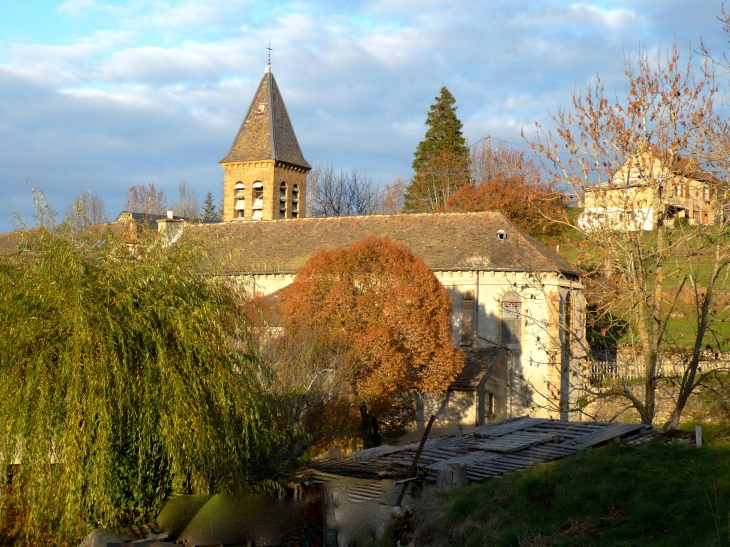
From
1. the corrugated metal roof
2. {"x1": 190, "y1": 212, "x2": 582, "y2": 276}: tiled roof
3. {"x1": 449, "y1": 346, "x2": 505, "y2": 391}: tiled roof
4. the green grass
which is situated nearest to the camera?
the green grass

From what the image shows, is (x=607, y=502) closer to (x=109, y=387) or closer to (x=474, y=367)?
(x=109, y=387)

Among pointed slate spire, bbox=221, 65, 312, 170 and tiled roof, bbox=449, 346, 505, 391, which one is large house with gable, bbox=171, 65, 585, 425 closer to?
tiled roof, bbox=449, 346, 505, 391

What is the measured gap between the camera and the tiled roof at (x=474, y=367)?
28.3m

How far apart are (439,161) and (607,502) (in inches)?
1764

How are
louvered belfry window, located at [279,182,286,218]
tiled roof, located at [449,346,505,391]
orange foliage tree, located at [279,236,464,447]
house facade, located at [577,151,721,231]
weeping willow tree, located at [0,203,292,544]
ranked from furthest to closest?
louvered belfry window, located at [279,182,286,218] < tiled roof, located at [449,346,505,391] < orange foliage tree, located at [279,236,464,447] < house facade, located at [577,151,721,231] < weeping willow tree, located at [0,203,292,544]

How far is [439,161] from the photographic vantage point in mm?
54312

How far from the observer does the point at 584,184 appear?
1299cm

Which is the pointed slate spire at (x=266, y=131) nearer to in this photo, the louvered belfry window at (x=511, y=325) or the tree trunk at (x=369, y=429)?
Answer: the louvered belfry window at (x=511, y=325)

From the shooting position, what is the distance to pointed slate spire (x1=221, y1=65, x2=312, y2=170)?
43.8 metres

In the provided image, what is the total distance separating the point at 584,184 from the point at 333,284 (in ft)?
43.6

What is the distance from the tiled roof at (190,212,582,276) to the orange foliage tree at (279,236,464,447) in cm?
450

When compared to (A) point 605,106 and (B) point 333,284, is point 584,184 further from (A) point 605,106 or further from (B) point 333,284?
(B) point 333,284

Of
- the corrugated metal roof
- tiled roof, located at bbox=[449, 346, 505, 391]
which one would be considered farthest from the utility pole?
the corrugated metal roof

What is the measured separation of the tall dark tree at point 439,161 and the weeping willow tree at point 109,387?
1612 inches
